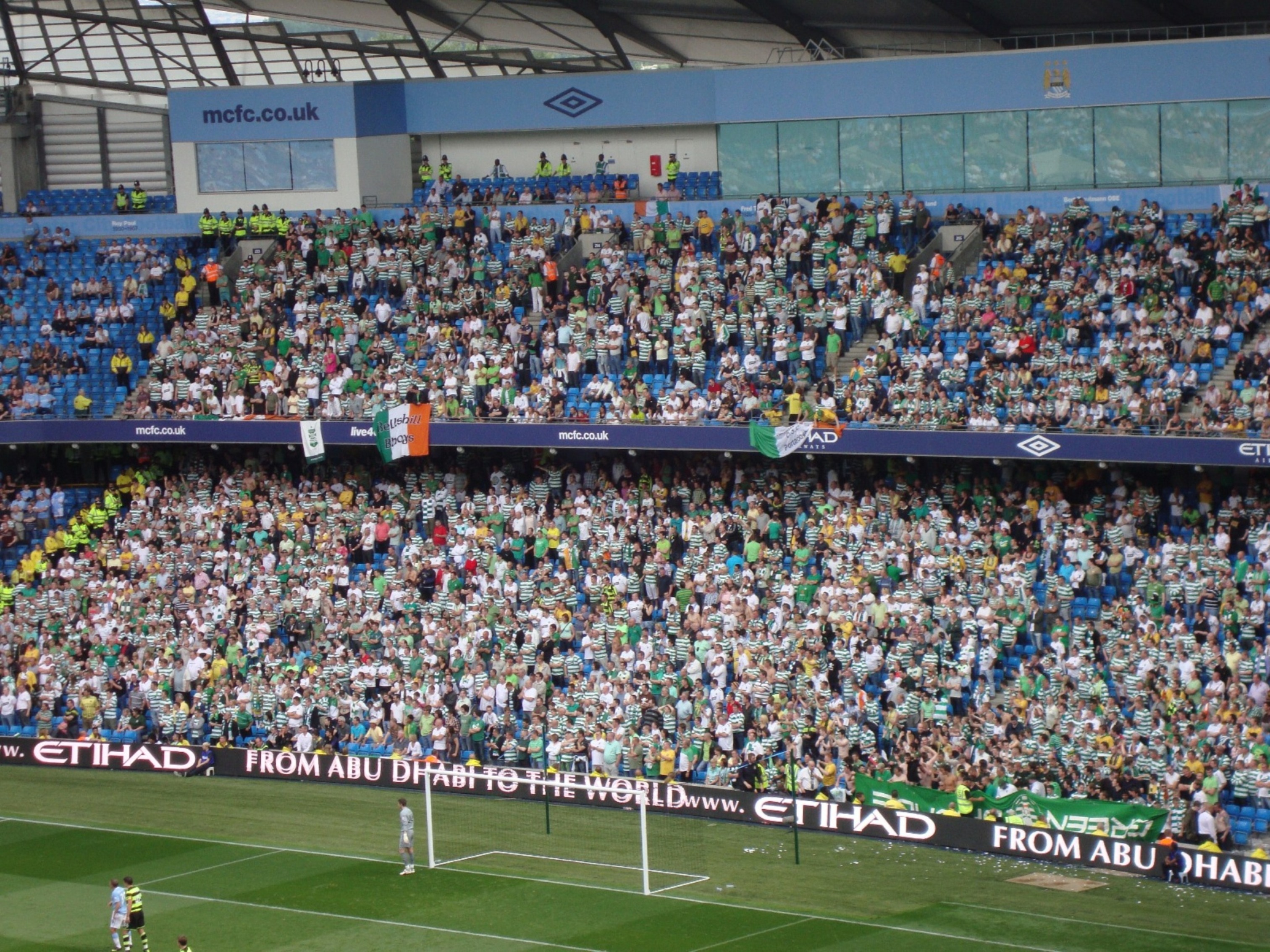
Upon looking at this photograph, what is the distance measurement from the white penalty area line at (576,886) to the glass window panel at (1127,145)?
20256mm

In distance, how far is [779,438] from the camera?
118 feet

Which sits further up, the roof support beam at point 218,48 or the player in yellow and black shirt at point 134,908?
the roof support beam at point 218,48

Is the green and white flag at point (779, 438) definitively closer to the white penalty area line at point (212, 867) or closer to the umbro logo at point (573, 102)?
the white penalty area line at point (212, 867)

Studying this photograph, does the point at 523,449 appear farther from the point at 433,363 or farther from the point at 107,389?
the point at 107,389

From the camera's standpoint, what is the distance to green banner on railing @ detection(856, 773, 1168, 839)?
91.4 feet

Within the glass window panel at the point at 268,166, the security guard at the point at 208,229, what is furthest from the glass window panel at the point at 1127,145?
the security guard at the point at 208,229

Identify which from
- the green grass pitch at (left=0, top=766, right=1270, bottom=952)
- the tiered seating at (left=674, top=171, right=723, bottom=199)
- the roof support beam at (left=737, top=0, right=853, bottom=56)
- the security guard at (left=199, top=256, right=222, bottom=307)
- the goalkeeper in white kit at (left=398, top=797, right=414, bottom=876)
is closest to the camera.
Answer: the green grass pitch at (left=0, top=766, right=1270, bottom=952)

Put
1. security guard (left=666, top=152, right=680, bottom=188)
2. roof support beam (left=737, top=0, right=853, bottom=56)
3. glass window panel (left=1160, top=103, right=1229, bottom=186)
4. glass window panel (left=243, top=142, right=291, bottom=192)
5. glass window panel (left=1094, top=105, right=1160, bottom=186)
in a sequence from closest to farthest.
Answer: glass window panel (left=1160, top=103, right=1229, bottom=186) < glass window panel (left=1094, top=105, right=1160, bottom=186) < roof support beam (left=737, top=0, right=853, bottom=56) < security guard (left=666, top=152, right=680, bottom=188) < glass window panel (left=243, top=142, right=291, bottom=192)

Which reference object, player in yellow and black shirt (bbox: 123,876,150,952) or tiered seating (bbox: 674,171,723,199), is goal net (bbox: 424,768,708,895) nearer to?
player in yellow and black shirt (bbox: 123,876,150,952)

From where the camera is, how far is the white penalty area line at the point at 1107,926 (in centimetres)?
2427

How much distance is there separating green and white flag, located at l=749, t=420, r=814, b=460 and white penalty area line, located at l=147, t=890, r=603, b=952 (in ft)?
41.4

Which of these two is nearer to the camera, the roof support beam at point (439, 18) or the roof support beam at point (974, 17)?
the roof support beam at point (974, 17)

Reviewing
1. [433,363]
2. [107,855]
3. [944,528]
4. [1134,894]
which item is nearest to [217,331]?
[433,363]

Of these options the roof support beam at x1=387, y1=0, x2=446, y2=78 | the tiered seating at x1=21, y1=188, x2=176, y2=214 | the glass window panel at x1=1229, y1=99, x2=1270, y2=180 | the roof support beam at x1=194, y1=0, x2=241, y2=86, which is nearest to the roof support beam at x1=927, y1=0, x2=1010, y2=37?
the glass window panel at x1=1229, y1=99, x2=1270, y2=180
